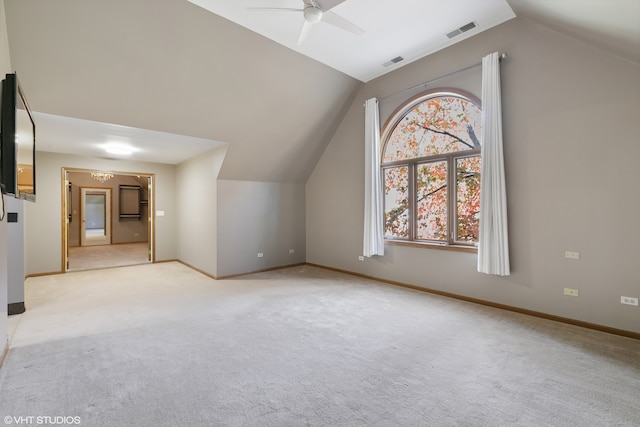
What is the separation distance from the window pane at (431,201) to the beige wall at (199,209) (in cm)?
353

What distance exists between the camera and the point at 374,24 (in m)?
3.68

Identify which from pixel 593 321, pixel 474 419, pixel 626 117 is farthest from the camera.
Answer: pixel 593 321

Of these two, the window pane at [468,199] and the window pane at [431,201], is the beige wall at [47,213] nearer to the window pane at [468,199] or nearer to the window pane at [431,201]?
the window pane at [431,201]

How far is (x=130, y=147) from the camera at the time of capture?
563 centimetres

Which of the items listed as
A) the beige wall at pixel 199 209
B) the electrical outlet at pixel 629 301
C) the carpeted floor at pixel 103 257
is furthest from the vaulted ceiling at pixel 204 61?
the carpeted floor at pixel 103 257

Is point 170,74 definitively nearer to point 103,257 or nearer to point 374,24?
point 374,24

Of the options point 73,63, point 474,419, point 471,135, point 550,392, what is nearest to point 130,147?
point 73,63

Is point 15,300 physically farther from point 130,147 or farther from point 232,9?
point 232,9

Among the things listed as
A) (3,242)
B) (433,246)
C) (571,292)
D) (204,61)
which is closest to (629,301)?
(571,292)

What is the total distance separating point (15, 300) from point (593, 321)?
7.01m

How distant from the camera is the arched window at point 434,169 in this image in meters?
4.39

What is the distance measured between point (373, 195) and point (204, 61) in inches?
129

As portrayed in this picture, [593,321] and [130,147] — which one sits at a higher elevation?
[130,147]

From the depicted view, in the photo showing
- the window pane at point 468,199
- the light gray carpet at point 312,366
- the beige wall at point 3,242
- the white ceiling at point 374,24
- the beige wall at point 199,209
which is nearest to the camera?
the light gray carpet at point 312,366
